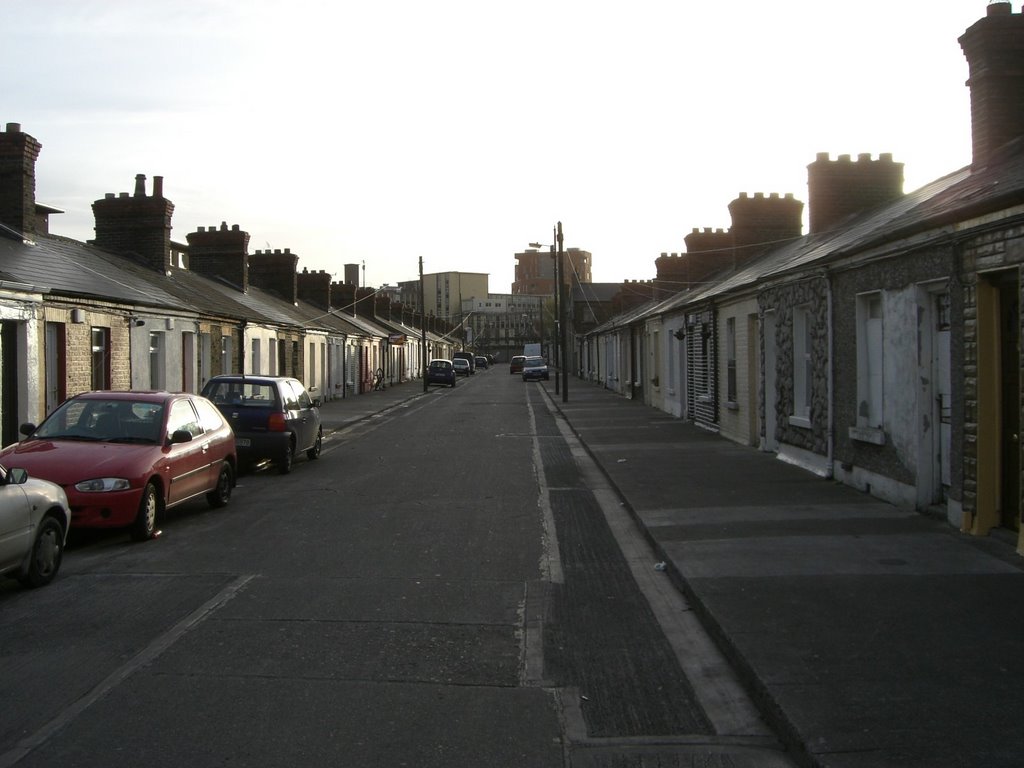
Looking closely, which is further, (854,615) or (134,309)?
(134,309)

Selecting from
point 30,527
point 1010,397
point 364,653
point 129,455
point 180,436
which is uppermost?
point 1010,397

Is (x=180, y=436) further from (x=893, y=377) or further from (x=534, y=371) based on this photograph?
(x=534, y=371)

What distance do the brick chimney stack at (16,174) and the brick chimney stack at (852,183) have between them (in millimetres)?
16862

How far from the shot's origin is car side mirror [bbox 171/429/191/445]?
11.1 m

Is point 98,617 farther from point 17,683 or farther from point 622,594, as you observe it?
point 622,594

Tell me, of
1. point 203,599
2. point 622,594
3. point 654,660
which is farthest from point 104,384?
point 654,660

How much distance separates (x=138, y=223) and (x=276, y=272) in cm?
1669

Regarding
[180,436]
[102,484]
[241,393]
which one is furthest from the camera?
[241,393]

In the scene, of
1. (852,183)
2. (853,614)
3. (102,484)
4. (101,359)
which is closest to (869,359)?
(853,614)

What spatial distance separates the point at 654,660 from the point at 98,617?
4.07 metres

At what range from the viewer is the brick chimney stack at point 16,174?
1970 centimetres

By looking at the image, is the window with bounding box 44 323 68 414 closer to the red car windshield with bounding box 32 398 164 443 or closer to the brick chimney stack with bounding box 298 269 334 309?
the red car windshield with bounding box 32 398 164 443

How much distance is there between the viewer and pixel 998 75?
13766 mm

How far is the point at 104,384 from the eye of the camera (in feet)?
65.3
